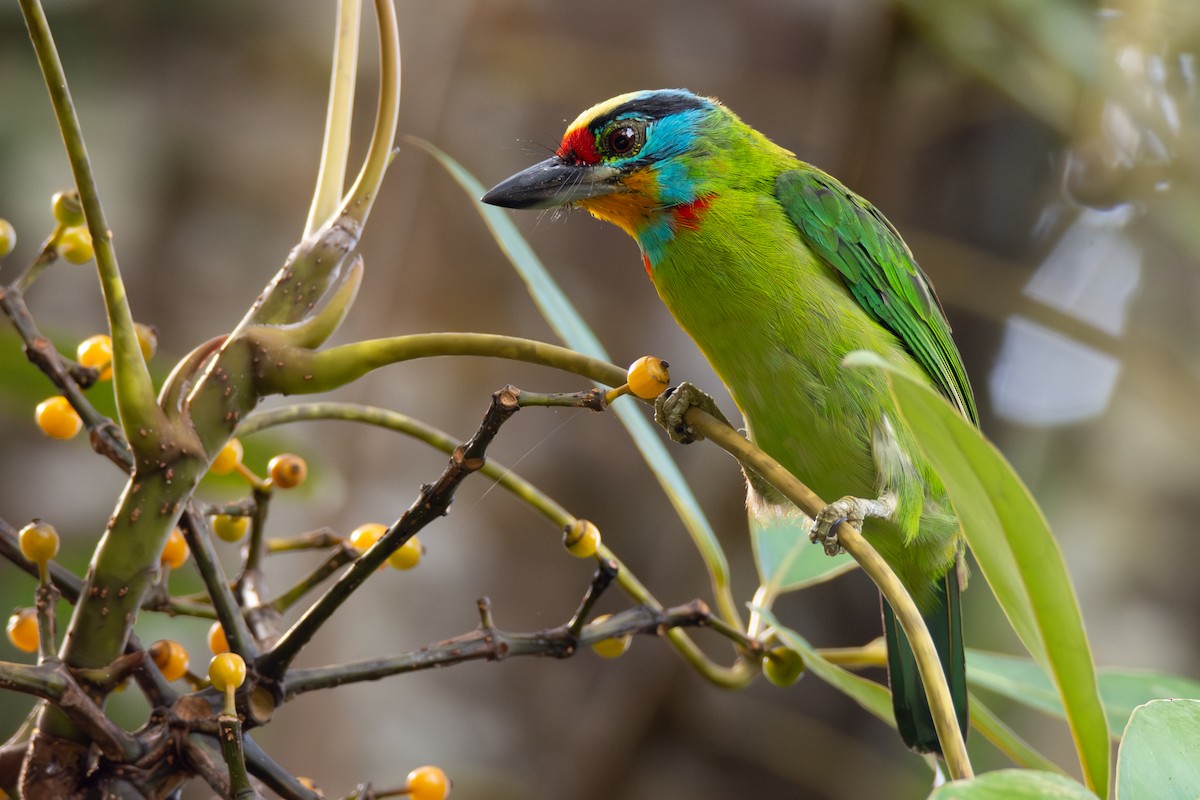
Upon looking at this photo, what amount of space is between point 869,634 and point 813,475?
7.02ft

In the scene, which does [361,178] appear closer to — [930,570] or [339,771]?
[930,570]

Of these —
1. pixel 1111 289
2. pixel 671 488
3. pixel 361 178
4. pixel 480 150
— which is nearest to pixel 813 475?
pixel 671 488

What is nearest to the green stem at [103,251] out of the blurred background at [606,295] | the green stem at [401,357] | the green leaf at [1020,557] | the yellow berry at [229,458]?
the green stem at [401,357]

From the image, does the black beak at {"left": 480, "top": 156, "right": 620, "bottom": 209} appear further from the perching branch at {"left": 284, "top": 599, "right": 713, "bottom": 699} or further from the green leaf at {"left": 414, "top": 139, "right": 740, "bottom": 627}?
the perching branch at {"left": 284, "top": 599, "right": 713, "bottom": 699}

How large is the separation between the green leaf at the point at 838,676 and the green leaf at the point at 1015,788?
A: 0.44 m

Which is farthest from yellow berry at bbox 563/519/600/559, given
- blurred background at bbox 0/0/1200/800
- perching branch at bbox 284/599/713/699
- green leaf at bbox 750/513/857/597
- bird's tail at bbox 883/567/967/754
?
blurred background at bbox 0/0/1200/800

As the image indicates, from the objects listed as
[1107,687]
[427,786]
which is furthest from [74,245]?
[1107,687]

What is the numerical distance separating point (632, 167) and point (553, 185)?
0.13 meters

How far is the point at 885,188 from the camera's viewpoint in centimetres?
388

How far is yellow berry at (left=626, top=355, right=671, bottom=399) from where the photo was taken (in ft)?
3.14

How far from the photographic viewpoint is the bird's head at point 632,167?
1.72 m

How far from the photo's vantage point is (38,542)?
90 cm

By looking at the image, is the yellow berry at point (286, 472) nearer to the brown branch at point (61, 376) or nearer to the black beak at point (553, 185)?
the brown branch at point (61, 376)

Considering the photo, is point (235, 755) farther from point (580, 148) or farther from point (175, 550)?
point (580, 148)
